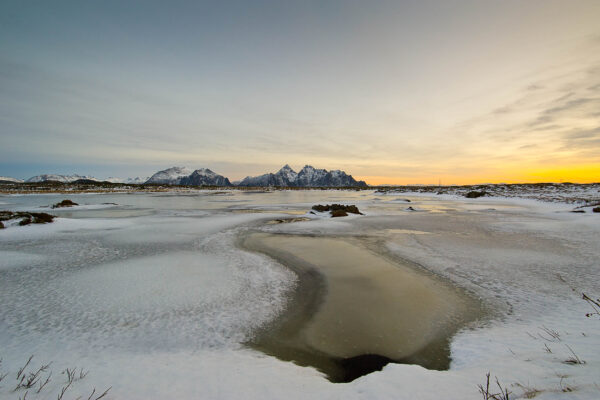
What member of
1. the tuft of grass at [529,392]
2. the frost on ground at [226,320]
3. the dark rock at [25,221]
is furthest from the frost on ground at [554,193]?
the dark rock at [25,221]

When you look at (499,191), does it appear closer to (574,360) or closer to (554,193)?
(554,193)

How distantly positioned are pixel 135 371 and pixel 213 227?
542 inches

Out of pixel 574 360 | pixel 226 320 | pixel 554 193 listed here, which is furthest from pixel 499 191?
pixel 226 320

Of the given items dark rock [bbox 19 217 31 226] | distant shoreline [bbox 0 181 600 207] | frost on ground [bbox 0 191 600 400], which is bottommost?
frost on ground [bbox 0 191 600 400]

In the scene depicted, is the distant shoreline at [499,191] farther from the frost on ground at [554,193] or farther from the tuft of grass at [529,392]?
the tuft of grass at [529,392]

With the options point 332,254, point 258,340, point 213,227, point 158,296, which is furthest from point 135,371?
point 213,227

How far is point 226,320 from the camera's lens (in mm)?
5805

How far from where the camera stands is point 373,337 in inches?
203

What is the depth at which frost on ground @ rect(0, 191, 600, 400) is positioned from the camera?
3482 millimetres

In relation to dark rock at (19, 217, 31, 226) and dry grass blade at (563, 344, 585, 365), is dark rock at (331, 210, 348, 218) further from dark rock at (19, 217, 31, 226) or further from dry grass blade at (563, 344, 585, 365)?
dark rock at (19, 217, 31, 226)

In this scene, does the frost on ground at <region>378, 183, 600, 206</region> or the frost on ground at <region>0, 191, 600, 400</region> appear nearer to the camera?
the frost on ground at <region>0, 191, 600, 400</region>

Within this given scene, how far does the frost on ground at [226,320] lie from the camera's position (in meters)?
3.48

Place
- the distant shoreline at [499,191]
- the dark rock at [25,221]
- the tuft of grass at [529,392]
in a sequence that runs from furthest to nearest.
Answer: the distant shoreline at [499,191], the dark rock at [25,221], the tuft of grass at [529,392]

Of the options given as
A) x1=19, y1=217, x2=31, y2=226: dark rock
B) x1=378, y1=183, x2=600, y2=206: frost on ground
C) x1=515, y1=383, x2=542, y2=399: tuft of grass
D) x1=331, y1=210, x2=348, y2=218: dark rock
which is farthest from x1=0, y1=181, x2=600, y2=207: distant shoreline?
x1=19, y1=217, x2=31, y2=226: dark rock
